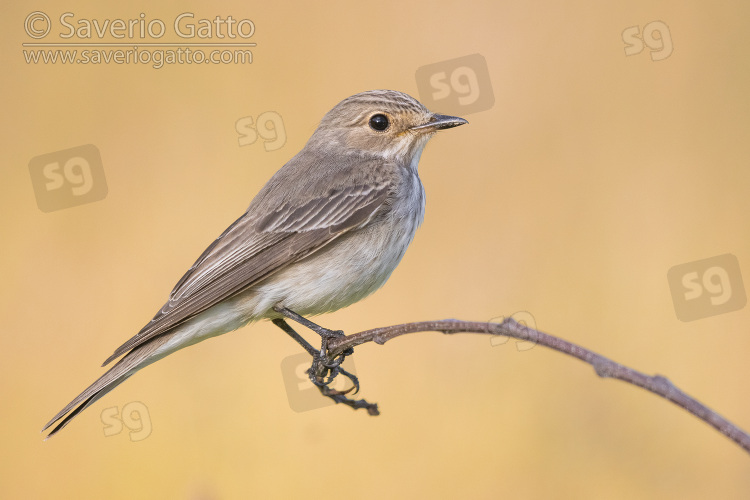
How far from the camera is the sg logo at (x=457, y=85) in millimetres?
5746

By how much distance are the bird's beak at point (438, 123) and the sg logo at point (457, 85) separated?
1080 mm

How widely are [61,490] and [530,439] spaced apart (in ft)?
9.50

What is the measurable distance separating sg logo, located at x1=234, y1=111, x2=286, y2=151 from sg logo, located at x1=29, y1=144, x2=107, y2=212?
105 centimetres

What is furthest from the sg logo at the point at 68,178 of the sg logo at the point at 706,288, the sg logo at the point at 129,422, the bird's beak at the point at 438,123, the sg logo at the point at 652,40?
the sg logo at the point at 652,40

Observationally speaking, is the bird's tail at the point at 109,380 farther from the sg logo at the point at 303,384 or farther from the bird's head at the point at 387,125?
the bird's head at the point at 387,125

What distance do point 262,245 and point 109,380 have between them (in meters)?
0.97

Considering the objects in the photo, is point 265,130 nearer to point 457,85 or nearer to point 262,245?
point 457,85

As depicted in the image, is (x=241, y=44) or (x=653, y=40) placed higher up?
(x=241, y=44)

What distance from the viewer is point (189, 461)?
5.08 metres

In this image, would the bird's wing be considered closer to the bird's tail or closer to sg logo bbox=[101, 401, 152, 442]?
the bird's tail

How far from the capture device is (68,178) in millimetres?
6043

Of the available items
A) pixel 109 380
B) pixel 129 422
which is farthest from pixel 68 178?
pixel 109 380

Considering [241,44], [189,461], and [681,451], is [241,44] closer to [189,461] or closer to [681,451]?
[189,461]

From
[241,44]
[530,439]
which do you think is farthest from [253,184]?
[530,439]
